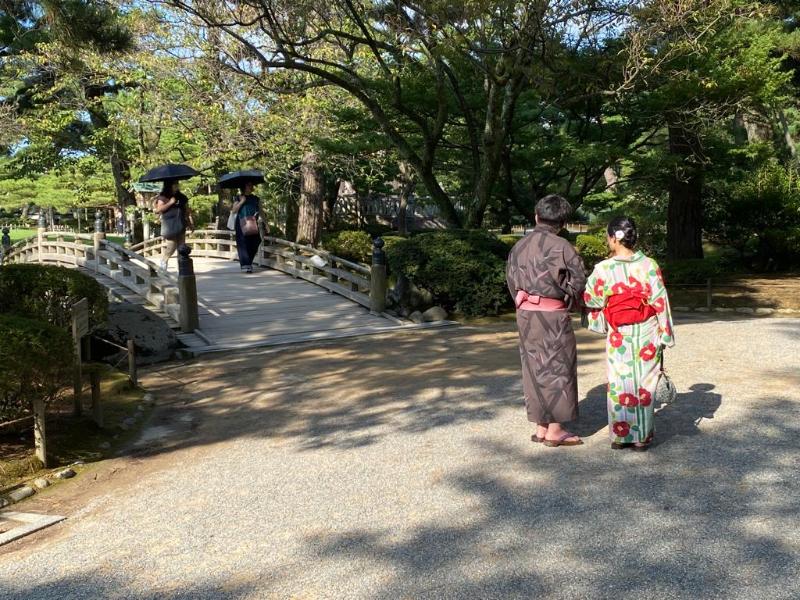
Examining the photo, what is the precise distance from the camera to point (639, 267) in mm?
5301

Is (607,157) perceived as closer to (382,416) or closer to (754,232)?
(754,232)

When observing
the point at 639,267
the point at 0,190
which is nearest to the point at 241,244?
the point at 639,267

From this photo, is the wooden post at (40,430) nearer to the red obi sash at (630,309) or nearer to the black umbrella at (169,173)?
the red obi sash at (630,309)

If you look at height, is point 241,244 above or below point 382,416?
above

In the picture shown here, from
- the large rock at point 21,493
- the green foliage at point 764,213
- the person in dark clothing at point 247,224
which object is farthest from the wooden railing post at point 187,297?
the green foliage at point 764,213

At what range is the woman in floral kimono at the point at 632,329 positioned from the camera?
529 centimetres

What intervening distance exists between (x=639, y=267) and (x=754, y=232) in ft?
47.5

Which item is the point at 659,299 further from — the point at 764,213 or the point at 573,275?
the point at 764,213

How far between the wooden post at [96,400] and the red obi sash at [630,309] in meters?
4.52

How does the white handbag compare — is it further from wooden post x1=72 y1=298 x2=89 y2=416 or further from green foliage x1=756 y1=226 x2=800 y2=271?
green foliage x1=756 y1=226 x2=800 y2=271

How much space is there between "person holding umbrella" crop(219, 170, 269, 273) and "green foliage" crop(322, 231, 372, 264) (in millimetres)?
4350

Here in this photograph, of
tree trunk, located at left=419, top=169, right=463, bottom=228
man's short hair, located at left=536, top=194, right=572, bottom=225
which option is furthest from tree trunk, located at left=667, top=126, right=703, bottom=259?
man's short hair, located at left=536, top=194, right=572, bottom=225

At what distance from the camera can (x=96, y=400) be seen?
6.89 meters

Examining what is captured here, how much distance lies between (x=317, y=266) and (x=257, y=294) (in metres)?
1.65
